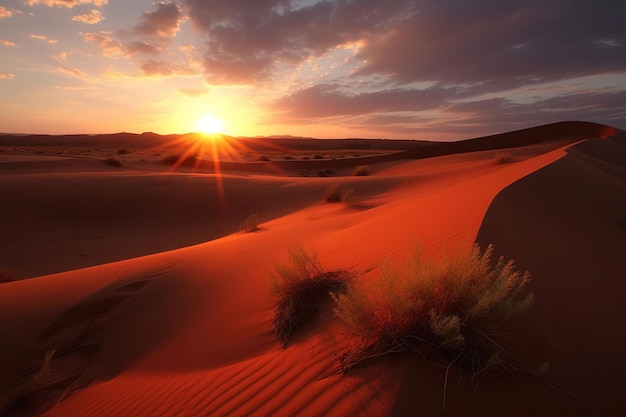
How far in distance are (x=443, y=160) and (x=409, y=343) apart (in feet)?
89.9

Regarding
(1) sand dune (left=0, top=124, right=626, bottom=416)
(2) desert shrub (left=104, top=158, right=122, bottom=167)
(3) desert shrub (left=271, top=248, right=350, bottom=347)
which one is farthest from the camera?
(2) desert shrub (left=104, top=158, right=122, bottom=167)

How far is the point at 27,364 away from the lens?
376 centimetres

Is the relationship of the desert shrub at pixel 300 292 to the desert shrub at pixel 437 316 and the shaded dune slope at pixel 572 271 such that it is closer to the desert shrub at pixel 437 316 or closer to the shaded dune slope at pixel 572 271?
the desert shrub at pixel 437 316

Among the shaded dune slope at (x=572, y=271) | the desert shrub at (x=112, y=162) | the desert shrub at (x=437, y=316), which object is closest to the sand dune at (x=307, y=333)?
the shaded dune slope at (x=572, y=271)

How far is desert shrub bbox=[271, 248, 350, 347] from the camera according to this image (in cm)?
359

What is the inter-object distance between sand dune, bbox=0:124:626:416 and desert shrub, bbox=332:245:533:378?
146 millimetres

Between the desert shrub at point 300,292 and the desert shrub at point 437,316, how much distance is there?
89 centimetres

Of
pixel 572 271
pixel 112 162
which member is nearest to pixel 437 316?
pixel 572 271

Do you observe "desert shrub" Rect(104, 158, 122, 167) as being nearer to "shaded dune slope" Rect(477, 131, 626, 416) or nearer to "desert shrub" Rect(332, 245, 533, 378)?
"shaded dune slope" Rect(477, 131, 626, 416)

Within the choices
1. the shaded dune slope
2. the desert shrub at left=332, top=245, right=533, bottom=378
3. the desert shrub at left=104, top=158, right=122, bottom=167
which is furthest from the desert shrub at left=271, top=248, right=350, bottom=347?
the desert shrub at left=104, top=158, right=122, bottom=167

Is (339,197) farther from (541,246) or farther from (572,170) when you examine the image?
(541,246)

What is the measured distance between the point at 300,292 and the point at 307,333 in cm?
69

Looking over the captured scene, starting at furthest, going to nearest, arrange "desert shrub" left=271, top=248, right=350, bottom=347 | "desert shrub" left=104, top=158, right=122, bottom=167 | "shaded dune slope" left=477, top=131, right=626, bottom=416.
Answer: "desert shrub" left=104, top=158, right=122, bottom=167 < "desert shrub" left=271, top=248, right=350, bottom=347 < "shaded dune slope" left=477, top=131, right=626, bottom=416

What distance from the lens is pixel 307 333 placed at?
3.32 m
